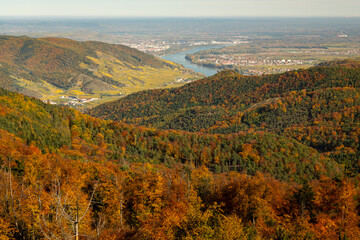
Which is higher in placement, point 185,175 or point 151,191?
point 151,191

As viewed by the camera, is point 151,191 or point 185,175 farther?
point 185,175

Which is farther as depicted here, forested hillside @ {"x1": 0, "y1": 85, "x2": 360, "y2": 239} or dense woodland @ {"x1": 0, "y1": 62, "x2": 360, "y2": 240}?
dense woodland @ {"x1": 0, "y1": 62, "x2": 360, "y2": 240}

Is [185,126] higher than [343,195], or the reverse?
[343,195]

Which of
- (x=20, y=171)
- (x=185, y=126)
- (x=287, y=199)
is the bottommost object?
(x=185, y=126)

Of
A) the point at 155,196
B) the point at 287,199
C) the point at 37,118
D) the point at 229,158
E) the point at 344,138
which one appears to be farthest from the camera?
the point at 344,138

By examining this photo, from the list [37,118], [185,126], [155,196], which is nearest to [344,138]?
[185,126]

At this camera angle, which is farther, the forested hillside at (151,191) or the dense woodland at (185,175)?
the dense woodland at (185,175)

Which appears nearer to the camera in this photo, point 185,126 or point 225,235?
point 225,235

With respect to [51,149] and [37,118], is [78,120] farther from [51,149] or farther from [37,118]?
[51,149]
